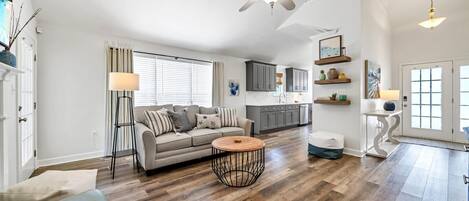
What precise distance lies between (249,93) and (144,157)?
401 centimetres

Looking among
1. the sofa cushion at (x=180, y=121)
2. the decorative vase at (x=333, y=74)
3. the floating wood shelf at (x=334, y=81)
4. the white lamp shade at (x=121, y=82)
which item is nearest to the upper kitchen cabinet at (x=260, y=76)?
the floating wood shelf at (x=334, y=81)

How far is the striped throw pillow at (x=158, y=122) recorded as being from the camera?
3.13 m

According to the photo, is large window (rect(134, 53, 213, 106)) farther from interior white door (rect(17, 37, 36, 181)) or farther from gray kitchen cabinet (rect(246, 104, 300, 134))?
interior white door (rect(17, 37, 36, 181))

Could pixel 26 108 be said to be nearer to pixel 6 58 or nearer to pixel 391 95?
pixel 6 58

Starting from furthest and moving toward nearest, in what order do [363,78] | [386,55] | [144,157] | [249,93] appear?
[249,93]
[386,55]
[363,78]
[144,157]

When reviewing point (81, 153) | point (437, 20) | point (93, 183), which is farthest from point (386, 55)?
point (81, 153)

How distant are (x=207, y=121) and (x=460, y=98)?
224 inches

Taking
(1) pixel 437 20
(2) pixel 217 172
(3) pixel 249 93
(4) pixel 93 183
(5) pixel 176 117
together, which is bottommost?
(2) pixel 217 172

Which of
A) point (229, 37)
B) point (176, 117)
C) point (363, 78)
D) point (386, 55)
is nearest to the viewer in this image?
point (176, 117)

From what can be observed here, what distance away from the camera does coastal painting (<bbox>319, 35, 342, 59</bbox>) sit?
3.81m

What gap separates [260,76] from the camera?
20.1 ft

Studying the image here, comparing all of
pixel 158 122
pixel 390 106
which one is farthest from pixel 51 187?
pixel 390 106

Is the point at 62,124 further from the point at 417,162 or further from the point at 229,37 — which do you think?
the point at 417,162

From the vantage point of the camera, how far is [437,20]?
315cm
